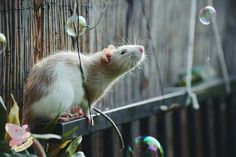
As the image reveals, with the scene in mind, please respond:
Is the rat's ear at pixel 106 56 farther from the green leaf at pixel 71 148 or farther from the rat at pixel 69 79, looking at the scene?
the green leaf at pixel 71 148

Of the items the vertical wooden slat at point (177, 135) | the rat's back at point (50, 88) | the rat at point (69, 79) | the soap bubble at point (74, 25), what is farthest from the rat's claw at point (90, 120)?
the vertical wooden slat at point (177, 135)

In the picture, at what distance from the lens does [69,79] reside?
300 cm

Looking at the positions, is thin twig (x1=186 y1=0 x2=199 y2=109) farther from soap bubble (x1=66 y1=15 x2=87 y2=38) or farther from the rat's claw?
soap bubble (x1=66 y1=15 x2=87 y2=38)

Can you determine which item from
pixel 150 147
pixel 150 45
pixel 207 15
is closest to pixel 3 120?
pixel 150 147

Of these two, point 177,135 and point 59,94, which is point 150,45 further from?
point 59,94

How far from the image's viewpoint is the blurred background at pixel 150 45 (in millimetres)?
3170

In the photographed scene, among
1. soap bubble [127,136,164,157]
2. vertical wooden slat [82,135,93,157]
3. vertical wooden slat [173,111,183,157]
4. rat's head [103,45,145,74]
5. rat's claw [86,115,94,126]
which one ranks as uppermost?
rat's head [103,45,145,74]

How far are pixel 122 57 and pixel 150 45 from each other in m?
1.67

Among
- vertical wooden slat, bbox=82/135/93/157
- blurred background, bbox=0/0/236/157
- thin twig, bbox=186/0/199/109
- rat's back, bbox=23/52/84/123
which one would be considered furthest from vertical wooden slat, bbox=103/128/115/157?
rat's back, bbox=23/52/84/123

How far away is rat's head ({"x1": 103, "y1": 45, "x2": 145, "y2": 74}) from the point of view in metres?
3.21

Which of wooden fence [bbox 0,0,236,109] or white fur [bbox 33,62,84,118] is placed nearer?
white fur [bbox 33,62,84,118]

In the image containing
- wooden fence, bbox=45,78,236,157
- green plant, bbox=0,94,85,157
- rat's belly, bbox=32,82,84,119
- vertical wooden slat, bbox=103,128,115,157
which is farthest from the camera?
vertical wooden slat, bbox=103,128,115,157

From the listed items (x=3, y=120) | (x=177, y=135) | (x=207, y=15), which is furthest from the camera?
(x=177, y=135)

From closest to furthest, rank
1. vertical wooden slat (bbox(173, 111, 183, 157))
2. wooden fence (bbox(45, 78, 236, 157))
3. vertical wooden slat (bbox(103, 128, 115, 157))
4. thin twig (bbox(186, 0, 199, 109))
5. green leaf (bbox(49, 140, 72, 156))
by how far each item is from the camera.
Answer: green leaf (bbox(49, 140, 72, 156)), wooden fence (bbox(45, 78, 236, 157)), vertical wooden slat (bbox(103, 128, 115, 157)), thin twig (bbox(186, 0, 199, 109)), vertical wooden slat (bbox(173, 111, 183, 157))
